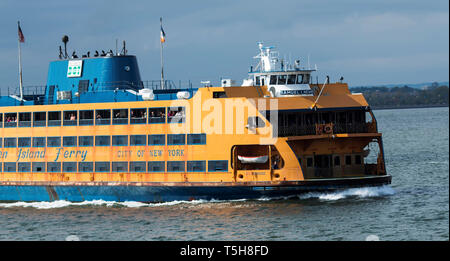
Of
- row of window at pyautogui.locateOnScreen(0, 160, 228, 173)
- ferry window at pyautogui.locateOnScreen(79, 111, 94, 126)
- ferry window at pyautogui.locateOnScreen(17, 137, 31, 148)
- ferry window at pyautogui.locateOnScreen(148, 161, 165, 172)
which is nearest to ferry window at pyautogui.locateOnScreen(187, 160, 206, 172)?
row of window at pyautogui.locateOnScreen(0, 160, 228, 173)

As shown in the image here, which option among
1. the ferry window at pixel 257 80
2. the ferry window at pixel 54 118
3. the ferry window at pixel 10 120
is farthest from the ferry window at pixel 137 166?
the ferry window at pixel 10 120

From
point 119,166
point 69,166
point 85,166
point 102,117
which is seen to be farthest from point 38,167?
point 119,166

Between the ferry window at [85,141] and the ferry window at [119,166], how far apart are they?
6.03 ft

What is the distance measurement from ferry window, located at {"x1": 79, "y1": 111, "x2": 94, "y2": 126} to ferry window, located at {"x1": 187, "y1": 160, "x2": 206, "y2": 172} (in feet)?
20.4

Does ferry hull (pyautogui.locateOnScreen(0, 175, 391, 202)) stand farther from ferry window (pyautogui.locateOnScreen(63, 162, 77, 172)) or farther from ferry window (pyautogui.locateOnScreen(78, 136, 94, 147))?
ferry window (pyautogui.locateOnScreen(78, 136, 94, 147))

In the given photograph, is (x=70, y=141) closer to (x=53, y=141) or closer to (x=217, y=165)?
(x=53, y=141)

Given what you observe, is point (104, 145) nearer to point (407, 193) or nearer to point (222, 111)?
point (222, 111)

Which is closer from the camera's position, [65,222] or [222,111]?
[65,222]

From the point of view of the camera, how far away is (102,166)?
39375 mm

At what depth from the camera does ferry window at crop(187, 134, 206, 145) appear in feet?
121

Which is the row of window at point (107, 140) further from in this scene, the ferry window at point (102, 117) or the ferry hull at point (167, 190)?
the ferry hull at point (167, 190)
